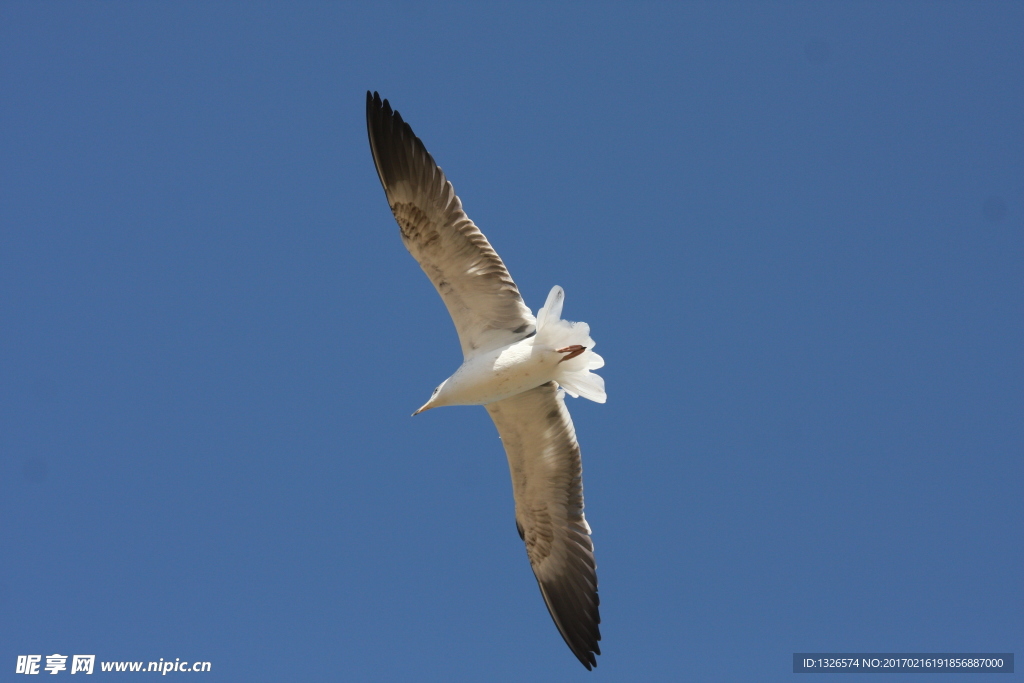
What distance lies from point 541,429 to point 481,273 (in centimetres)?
180

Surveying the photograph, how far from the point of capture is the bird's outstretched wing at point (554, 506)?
1079 centimetres

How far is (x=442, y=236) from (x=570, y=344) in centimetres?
157

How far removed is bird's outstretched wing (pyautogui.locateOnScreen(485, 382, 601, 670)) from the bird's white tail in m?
0.55

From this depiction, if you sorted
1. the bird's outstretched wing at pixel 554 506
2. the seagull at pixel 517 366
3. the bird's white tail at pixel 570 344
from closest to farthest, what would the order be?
the bird's white tail at pixel 570 344
the seagull at pixel 517 366
the bird's outstretched wing at pixel 554 506

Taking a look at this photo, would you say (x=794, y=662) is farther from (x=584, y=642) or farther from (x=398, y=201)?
(x=398, y=201)

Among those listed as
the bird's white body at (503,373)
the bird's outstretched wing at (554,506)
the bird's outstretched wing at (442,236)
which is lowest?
the bird's outstretched wing at (554,506)

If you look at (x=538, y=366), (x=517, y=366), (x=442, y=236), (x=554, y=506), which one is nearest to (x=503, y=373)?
(x=517, y=366)

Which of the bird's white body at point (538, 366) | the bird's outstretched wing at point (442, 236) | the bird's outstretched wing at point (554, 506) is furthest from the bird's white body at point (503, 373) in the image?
the bird's outstretched wing at point (554, 506)

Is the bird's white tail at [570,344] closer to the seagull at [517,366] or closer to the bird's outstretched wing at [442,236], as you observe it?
the seagull at [517,366]

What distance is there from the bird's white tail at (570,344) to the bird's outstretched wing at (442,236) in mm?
512

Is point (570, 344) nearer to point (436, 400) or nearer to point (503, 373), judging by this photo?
point (503, 373)

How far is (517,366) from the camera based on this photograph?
1004cm

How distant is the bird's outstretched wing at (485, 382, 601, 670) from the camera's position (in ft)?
35.4

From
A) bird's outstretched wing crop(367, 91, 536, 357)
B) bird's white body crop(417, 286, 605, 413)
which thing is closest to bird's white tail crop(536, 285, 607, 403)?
bird's white body crop(417, 286, 605, 413)
